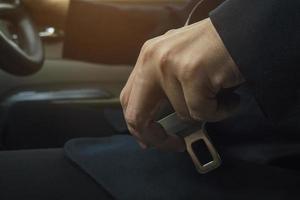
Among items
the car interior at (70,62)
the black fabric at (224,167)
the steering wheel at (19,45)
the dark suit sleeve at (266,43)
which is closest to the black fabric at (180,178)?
the black fabric at (224,167)

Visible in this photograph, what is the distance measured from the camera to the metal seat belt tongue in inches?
18.9

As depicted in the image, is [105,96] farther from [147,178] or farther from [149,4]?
[147,178]

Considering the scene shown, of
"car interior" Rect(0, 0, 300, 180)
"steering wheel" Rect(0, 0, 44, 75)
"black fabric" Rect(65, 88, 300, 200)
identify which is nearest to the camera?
"black fabric" Rect(65, 88, 300, 200)

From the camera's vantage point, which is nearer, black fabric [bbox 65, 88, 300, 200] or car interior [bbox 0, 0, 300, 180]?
black fabric [bbox 65, 88, 300, 200]

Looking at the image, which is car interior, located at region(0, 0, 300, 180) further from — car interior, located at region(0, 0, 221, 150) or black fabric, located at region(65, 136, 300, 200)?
black fabric, located at region(65, 136, 300, 200)

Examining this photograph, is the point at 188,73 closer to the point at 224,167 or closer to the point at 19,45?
the point at 224,167

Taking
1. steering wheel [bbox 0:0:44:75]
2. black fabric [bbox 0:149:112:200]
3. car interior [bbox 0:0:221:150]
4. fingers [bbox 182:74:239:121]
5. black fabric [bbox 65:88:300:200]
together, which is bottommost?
car interior [bbox 0:0:221:150]

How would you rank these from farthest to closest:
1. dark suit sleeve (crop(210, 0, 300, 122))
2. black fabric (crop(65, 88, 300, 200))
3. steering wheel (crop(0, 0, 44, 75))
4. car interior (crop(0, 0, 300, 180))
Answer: steering wheel (crop(0, 0, 44, 75)), car interior (crop(0, 0, 300, 180)), black fabric (crop(65, 88, 300, 200)), dark suit sleeve (crop(210, 0, 300, 122))

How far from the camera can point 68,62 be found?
1436 mm

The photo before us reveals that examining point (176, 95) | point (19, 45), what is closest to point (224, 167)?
point (176, 95)

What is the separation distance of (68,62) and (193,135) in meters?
0.98

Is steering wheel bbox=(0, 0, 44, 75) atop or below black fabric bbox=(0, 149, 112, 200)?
below

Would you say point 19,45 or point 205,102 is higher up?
point 205,102

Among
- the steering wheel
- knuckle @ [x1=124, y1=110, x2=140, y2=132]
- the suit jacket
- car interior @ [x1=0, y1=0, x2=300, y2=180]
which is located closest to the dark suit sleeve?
the suit jacket
